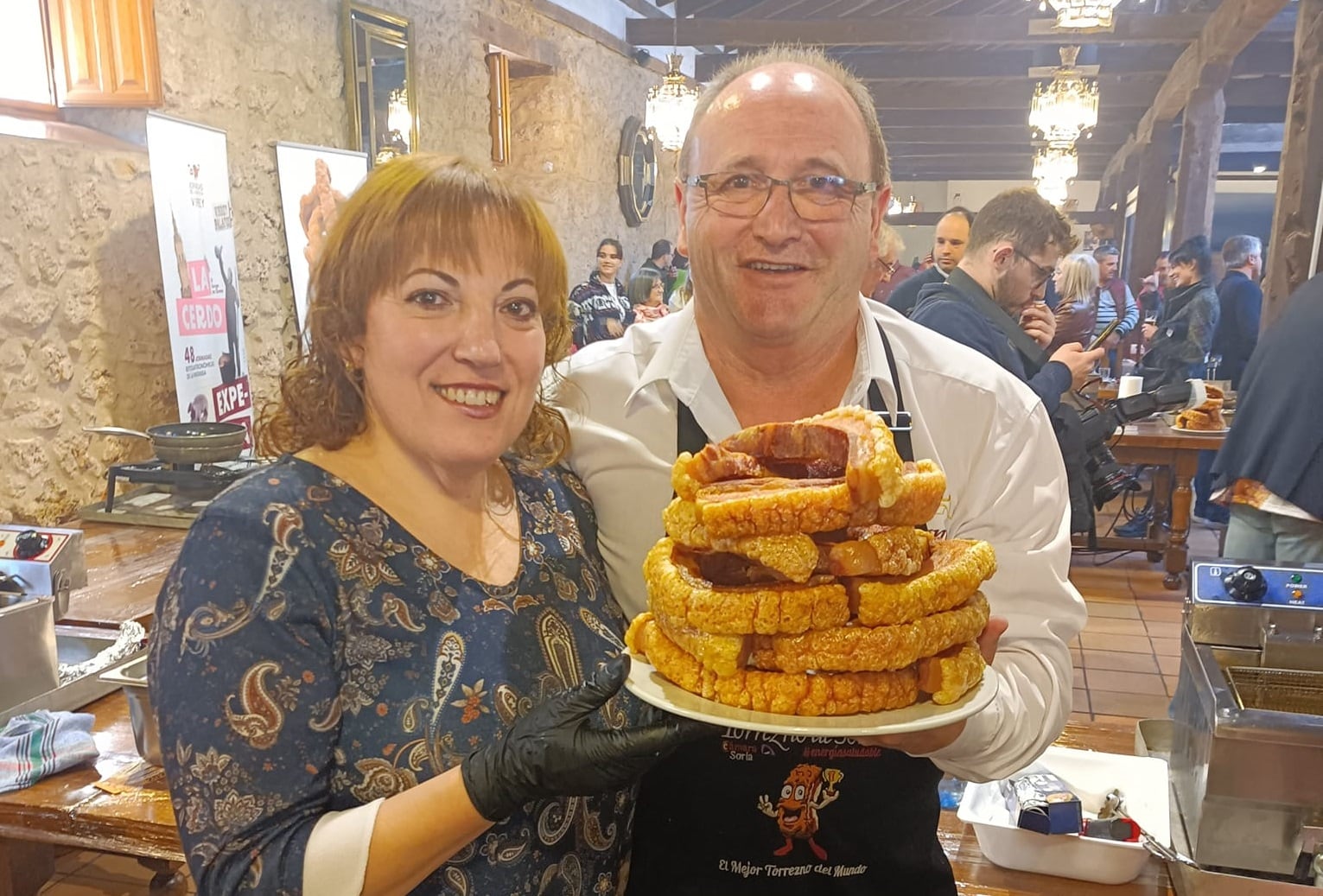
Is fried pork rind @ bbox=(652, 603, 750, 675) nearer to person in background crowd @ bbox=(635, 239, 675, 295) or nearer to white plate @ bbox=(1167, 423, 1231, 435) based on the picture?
white plate @ bbox=(1167, 423, 1231, 435)

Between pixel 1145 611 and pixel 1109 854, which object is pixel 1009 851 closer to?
pixel 1109 854

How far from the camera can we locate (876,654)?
1081mm

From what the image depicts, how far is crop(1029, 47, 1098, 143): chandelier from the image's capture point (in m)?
8.26

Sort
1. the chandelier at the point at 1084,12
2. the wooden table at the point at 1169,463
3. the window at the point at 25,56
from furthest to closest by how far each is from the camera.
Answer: the wooden table at the point at 1169,463 < the chandelier at the point at 1084,12 < the window at the point at 25,56

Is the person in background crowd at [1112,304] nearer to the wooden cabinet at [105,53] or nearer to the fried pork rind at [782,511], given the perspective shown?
the wooden cabinet at [105,53]

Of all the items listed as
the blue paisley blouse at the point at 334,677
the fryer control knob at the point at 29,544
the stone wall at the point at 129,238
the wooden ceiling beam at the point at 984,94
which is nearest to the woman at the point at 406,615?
the blue paisley blouse at the point at 334,677

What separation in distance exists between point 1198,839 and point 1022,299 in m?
2.50

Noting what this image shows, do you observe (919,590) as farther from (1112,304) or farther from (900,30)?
(900,30)

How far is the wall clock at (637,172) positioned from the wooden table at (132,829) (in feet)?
28.8

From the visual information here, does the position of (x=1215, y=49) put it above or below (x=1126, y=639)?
above

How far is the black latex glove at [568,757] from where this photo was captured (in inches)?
47.2

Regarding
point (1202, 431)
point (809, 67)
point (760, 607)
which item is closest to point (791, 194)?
point (809, 67)

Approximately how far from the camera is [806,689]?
1.09 m

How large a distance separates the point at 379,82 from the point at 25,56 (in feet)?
7.64
